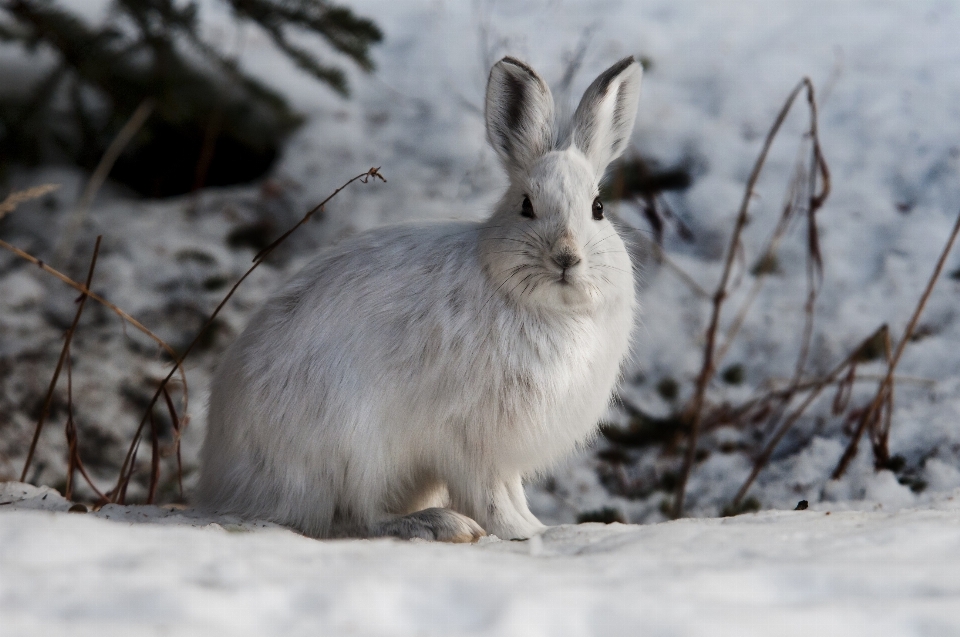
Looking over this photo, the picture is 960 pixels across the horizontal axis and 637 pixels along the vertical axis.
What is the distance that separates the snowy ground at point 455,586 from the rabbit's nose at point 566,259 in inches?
36.3

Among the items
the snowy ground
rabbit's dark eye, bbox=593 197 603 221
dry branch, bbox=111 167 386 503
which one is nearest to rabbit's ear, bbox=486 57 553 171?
rabbit's dark eye, bbox=593 197 603 221

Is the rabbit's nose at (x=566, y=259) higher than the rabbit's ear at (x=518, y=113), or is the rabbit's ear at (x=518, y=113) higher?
the rabbit's ear at (x=518, y=113)

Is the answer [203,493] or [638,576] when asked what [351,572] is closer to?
[638,576]

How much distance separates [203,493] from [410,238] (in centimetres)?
126

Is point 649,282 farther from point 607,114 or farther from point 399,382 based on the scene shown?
point 399,382

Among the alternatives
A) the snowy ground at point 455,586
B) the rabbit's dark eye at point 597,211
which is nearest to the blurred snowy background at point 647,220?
the rabbit's dark eye at point 597,211

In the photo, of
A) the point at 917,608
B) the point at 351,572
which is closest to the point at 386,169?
the point at 351,572

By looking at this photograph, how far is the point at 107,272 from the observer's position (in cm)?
533

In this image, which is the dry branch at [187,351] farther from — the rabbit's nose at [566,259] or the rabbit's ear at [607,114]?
the rabbit's ear at [607,114]

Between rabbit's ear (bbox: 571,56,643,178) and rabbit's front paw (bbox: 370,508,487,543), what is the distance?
1327mm

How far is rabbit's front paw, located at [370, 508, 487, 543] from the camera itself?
285 centimetres

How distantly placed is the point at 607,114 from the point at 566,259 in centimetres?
69

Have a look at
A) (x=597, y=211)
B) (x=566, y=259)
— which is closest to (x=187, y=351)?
(x=566, y=259)

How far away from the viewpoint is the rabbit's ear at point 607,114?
3104 mm
